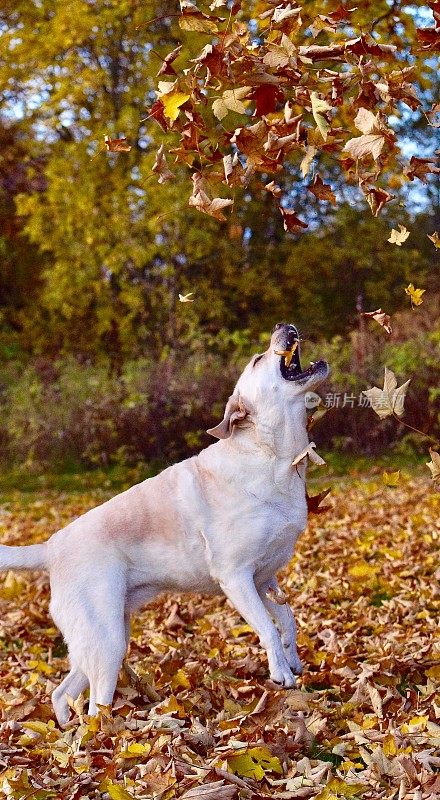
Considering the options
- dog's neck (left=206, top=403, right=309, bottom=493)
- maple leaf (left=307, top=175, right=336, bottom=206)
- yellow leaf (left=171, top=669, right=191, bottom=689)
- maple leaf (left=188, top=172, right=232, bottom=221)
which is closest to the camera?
maple leaf (left=188, top=172, right=232, bottom=221)

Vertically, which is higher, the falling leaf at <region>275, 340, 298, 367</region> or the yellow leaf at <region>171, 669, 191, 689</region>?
the falling leaf at <region>275, 340, 298, 367</region>

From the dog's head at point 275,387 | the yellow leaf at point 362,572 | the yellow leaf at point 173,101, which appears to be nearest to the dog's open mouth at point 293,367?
the dog's head at point 275,387

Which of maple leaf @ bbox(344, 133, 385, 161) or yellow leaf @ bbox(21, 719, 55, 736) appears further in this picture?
yellow leaf @ bbox(21, 719, 55, 736)

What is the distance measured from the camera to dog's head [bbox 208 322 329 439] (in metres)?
3.90

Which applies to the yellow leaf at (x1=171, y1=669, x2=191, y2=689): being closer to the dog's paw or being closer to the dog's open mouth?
the dog's paw

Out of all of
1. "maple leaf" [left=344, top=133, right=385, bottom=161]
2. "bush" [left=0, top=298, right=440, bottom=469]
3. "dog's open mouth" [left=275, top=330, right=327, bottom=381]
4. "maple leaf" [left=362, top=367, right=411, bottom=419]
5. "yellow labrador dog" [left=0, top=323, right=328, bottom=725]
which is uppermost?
"maple leaf" [left=344, top=133, right=385, bottom=161]

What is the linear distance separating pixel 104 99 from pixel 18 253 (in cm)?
522

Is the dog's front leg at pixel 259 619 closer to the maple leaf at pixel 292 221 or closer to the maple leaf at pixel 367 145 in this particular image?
the maple leaf at pixel 292 221

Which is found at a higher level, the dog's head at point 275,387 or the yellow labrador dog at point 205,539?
the dog's head at point 275,387

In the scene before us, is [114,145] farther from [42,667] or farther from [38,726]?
[42,667]

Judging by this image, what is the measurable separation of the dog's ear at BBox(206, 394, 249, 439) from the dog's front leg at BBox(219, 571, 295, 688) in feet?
1.91

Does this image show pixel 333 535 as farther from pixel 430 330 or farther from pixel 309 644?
pixel 430 330

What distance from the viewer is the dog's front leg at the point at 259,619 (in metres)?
3.77

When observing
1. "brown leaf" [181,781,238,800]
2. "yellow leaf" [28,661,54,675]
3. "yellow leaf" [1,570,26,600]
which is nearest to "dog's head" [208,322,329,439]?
"brown leaf" [181,781,238,800]
